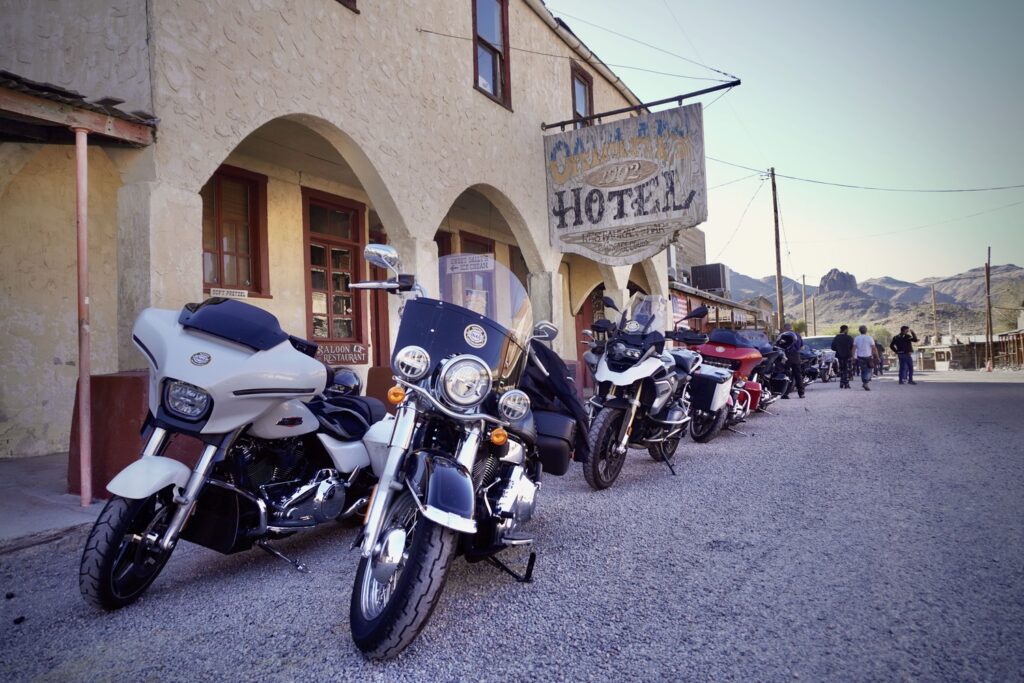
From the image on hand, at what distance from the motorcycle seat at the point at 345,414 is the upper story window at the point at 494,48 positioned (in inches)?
269

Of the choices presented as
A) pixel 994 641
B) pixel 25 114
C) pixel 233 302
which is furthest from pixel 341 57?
pixel 994 641

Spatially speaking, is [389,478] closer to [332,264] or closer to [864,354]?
[332,264]

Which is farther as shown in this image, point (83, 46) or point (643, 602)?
point (83, 46)

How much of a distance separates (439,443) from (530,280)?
780 centimetres

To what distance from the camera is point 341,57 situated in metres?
6.56

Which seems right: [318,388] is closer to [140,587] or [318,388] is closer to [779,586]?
[140,587]

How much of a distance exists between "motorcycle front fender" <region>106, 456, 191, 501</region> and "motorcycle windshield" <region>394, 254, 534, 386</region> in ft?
3.43

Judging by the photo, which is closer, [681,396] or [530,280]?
[681,396]

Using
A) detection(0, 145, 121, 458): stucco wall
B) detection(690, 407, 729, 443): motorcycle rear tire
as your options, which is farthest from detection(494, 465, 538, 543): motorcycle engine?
detection(0, 145, 121, 458): stucco wall

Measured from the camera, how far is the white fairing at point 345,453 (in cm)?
327

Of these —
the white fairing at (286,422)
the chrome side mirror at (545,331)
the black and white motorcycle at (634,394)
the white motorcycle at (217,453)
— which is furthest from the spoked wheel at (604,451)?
the white fairing at (286,422)

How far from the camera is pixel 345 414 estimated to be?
11.6 ft

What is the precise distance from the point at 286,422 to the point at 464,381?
115 centimetres

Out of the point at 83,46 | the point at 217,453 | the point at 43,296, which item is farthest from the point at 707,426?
the point at 43,296
